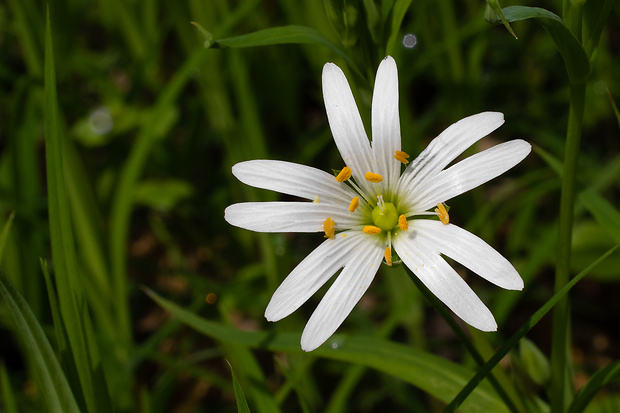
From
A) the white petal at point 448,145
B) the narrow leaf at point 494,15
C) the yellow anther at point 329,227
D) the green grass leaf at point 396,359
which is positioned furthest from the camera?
the green grass leaf at point 396,359

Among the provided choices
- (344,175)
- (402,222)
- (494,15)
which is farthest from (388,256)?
(494,15)

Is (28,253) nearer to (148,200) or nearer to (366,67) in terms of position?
(148,200)

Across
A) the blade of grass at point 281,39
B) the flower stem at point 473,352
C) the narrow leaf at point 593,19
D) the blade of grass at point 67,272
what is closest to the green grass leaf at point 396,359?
the flower stem at point 473,352

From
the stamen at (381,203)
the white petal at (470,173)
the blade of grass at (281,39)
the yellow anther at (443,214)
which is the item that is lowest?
the yellow anther at (443,214)

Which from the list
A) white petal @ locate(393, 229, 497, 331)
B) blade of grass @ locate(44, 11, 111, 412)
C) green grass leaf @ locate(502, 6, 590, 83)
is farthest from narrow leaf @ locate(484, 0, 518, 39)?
blade of grass @ locate(44, 11, 111, 412)

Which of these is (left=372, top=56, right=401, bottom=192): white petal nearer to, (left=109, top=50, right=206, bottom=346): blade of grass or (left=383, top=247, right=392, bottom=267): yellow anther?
(left=383, top=247, right=392, bottom=267): yellow anther

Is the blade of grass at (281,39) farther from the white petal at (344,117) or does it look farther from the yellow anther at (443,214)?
the yellow anther at (443,214)
